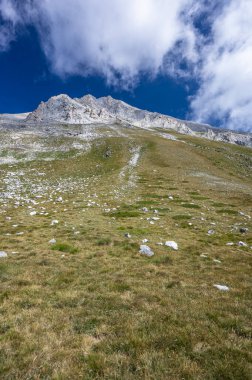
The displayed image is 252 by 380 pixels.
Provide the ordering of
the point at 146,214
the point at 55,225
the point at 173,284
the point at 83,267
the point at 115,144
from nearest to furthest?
the point at 173,284 → the point at 83,267 → the point at 55,225 → the point at 146,214 → the point at 115,144

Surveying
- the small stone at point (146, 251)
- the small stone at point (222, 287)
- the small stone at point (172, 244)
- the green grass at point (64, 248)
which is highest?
the small stone at point (222, 287)

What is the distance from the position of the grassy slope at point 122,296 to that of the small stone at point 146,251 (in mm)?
411

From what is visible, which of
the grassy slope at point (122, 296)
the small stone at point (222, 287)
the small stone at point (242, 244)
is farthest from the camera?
the small stone at point (242, 244)

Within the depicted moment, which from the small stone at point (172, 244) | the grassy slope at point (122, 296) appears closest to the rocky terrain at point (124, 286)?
the grassy slope at point (122, 296)

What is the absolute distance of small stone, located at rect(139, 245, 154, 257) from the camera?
15.0m

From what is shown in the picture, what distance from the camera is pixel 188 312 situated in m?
8.67

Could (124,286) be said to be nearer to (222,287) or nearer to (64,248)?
(222,287)

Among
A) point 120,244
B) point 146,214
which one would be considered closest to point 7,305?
point 120,244

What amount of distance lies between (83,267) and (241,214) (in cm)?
1997

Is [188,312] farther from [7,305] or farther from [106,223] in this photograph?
[106,223]

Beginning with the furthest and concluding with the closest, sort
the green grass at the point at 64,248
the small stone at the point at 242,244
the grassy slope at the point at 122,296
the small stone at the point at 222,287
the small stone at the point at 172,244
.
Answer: the small stone at the point at 242,244, the small stone at the point at 172,244, the green grass at the point at 64,248, the small stone at the point at 222,287, the grassy slope at the point at 122,296

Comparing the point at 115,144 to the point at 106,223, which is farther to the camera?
the point at 115,144

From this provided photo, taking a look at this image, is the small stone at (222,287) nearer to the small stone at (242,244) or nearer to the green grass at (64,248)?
the small stone at (242,244)

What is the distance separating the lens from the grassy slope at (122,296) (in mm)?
6324
